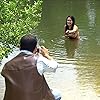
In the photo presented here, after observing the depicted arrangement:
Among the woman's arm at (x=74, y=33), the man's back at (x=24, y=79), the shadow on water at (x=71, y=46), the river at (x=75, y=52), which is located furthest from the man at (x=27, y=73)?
the woman's arm at (x=74, y=33)

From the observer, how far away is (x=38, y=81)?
14.3ft

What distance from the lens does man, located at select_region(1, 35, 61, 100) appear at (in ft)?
14.2

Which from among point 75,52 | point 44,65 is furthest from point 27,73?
point 75,52

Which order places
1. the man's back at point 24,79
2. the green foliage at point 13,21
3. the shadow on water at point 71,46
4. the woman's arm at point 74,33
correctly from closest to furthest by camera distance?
the man's back at point 24,79
the green foliage at point 13,21
the shadow on water at point 71,46
the woman's arm at point 74,33

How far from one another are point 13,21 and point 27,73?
2.44 meters

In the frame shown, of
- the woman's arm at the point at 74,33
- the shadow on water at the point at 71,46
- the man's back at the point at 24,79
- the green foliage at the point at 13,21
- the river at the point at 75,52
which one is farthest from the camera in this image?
the woman's arm at the point at 74,33

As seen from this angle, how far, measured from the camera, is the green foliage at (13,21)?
20.3 ft

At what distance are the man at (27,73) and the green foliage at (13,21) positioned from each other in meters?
1.40

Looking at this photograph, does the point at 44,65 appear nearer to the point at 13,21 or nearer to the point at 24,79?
the point at 24,79

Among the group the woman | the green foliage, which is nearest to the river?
the woman

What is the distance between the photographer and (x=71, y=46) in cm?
1130

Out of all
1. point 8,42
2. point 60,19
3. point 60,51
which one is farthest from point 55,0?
point 8,42

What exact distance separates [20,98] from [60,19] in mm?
11459

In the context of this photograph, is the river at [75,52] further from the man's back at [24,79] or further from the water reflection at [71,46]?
the man's back at [24,79]
